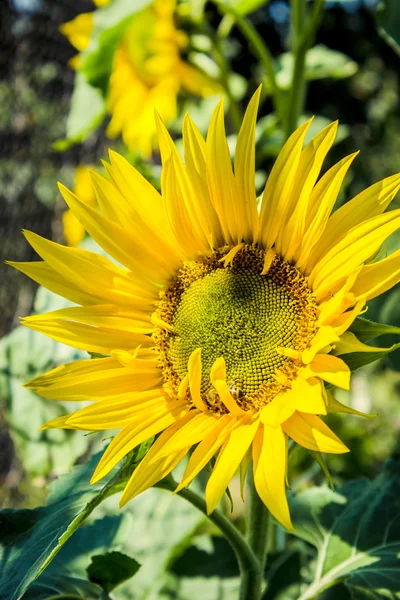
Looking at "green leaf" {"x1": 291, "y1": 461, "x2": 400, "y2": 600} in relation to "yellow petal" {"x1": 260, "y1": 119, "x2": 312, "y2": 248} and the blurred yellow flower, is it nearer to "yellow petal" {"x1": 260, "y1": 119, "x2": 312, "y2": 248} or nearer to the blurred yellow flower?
"yellow petal" {"x1": 260, "y1": 119, "x2": 312, "y2": 248}

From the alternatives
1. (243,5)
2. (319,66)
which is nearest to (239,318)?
(243,5)

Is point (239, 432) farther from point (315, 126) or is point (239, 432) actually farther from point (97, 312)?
point (315, 126)

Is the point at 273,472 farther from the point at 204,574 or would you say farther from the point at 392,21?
the point at 392,21

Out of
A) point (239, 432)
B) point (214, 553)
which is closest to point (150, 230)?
point (239, 432)

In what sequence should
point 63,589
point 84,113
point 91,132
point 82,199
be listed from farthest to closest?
1. point 91,132
2. point 82,199
3. point 84,113
4. point 63,589

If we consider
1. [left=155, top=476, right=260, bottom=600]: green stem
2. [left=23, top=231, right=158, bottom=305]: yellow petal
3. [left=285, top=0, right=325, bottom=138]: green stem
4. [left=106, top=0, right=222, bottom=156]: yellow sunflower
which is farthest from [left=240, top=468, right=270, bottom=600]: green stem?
[left=106, top=0, right=222, bottom=156]: yellow sunflower

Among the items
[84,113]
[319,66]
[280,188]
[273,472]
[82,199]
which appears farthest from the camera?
[82,199]

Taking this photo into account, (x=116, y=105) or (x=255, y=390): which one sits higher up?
(x=116, y=105)
